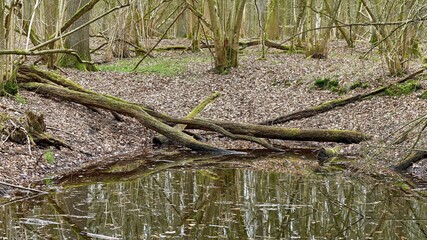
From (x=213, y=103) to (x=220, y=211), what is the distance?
31.1 ft

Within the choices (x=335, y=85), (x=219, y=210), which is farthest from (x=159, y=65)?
(x=219, y=210)

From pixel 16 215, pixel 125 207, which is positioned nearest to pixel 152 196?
pixel 125 207

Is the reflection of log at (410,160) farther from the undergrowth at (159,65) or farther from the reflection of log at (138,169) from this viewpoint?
the undergrowth at (159,65)

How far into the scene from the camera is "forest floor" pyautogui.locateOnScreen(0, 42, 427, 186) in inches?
430

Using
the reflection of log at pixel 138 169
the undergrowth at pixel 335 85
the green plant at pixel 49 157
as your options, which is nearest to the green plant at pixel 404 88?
the undergrowth at pixel 335 85

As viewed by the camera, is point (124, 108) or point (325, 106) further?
point (325, 106)

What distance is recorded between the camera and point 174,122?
13.7 metres

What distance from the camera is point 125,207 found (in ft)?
25.8

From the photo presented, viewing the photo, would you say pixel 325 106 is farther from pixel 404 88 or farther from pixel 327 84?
pixel 327 84

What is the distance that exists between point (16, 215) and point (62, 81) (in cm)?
796

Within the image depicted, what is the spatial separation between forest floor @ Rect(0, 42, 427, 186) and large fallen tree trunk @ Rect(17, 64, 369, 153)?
290mm

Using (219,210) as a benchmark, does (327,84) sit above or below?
above

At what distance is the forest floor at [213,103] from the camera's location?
10.9 meters

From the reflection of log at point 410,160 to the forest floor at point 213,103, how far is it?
28 cm
